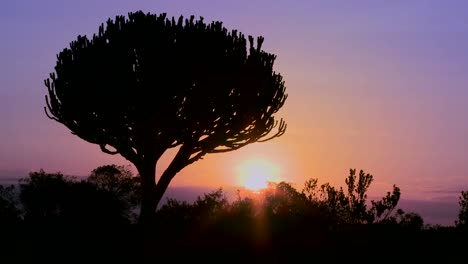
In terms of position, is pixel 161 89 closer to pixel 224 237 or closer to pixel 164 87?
pixel 164 87

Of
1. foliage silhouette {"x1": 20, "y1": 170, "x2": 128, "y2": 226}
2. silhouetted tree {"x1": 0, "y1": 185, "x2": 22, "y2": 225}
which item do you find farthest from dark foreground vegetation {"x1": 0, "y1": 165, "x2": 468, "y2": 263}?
silhouetted tree {"x1": 0, "y1": 185, "x2": 22, "y2": 225}

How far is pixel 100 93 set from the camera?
862 inches

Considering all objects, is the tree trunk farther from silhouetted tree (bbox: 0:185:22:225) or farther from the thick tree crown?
silhouetted tree (bbox: 0:185:22:225)

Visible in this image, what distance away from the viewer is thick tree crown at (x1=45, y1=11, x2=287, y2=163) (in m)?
21.9

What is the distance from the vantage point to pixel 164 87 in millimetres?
21828

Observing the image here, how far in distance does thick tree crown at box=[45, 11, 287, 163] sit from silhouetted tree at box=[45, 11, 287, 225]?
0.10 ft

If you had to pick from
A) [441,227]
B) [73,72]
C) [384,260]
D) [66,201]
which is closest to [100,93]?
[73,72]

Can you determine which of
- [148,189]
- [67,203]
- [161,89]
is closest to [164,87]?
[161,89]

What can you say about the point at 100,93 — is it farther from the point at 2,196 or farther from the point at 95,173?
the point at 95,173

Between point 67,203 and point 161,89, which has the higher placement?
point 161,89

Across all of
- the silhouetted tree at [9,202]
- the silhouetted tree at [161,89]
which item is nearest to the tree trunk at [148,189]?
the silhouetted tree at [161,89]

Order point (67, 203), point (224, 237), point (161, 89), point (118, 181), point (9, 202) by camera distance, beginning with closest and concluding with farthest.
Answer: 1. point (224, 237)
2. point (161, 89)
3. point (67, 203)
4. point (9, 202)
5. point (118, 181)

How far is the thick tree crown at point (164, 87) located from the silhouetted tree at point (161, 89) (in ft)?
0.10

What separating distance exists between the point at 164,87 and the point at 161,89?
115 millimetres
